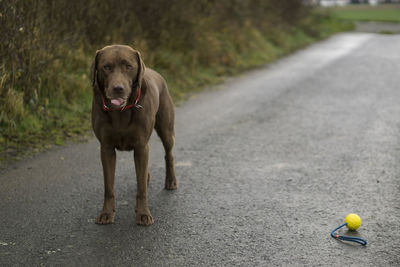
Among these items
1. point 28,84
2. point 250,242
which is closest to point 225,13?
point 28,84

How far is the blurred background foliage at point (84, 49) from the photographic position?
21.2 feet

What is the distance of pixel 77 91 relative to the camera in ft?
25.6

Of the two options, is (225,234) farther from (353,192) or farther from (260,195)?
(353,192)

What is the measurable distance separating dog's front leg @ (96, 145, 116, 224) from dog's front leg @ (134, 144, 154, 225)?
0.20 metres

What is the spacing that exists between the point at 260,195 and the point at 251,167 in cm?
89

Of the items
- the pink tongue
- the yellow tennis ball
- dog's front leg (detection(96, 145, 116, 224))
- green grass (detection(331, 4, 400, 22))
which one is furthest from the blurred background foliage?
green grass (detection(331, 4, 400, 22))

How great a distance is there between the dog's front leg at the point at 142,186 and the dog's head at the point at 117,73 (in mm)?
486

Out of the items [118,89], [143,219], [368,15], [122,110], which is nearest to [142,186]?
[143,219]

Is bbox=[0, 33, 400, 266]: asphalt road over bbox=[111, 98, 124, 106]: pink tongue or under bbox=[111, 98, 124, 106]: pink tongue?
under

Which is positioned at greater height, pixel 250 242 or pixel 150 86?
pixel 150 86

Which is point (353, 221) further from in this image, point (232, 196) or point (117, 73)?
point (117, 73)

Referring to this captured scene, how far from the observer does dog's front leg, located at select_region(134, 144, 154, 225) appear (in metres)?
4.07

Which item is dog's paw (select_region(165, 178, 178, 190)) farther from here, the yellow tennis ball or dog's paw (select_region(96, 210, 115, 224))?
the yellow tennis ball

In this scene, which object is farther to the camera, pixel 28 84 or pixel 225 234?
pixel 28 84
